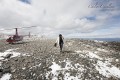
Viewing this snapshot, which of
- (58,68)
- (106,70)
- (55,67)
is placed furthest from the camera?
(106,70)

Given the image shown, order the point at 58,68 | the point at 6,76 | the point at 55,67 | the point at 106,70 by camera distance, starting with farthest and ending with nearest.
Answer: the point at 106,70
the point at 55,67
the point at 58,68
the point at 6,76

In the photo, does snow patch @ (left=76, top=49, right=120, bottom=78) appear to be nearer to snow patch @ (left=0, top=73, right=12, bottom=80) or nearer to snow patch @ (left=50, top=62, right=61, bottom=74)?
snow patch @ (left=50, top=62, right=61, bottom=74)

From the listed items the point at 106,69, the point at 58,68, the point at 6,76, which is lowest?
the point at 6,76

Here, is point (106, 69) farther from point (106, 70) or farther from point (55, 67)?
point (55, 67)

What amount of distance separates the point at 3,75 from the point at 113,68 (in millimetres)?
14290

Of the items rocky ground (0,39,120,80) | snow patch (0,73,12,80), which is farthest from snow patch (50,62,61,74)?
snow patch (0,73,12,80)

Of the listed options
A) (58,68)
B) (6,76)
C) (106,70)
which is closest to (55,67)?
(58,68)

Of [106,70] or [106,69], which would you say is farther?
[106,69]

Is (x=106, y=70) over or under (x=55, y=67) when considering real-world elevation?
Answer: under

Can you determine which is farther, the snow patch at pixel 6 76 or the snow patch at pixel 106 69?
the snow patch at pixel 106 69

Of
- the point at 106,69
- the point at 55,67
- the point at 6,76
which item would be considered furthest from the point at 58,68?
the point at 106,69

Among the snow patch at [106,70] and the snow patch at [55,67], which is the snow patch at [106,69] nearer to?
the snow patch at [106,70]

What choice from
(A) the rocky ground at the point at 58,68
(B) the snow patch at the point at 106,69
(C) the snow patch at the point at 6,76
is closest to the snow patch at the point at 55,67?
(A) the rocky ground at the point at 58,68

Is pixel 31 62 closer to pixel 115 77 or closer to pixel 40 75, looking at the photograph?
pixel 40 75
